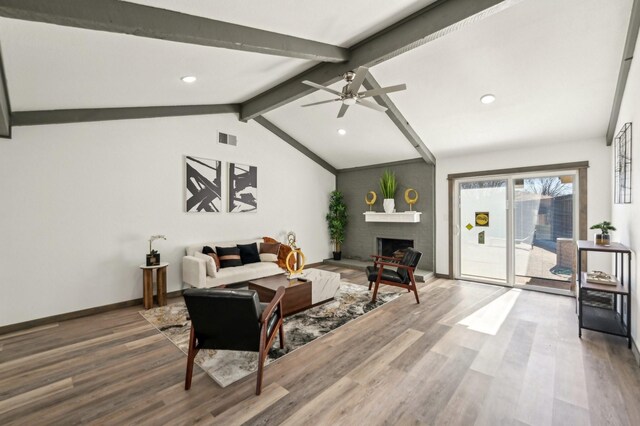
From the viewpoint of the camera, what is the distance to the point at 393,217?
21.8 ft

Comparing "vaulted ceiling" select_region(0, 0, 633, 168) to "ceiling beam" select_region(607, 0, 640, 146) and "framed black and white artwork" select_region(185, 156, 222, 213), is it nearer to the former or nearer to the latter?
"ceiling beam" select_region(607, 0, 640, 146)

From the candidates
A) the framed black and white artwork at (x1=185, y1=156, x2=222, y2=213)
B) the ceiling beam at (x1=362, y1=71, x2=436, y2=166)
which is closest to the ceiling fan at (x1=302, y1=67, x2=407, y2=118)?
the ceiling beam at (x1=362, y1=71, x2=436, y2=166)

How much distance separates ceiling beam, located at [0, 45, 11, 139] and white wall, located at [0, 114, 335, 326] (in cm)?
14

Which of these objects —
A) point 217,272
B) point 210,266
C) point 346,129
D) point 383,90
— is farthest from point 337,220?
point 383,90

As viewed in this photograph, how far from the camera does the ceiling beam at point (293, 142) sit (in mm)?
6175

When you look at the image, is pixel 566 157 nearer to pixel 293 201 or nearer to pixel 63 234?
pixel 293 201

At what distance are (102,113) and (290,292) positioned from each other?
3.60m

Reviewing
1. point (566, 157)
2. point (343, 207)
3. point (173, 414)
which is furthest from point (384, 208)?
point (173, 414)

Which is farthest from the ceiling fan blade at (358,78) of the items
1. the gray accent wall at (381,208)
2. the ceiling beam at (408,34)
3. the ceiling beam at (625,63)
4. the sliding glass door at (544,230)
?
the sliding glass door at (544,230)

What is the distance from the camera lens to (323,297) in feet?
14.1

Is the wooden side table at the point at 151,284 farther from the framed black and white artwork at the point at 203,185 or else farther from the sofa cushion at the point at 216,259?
the framed black and white artwork at the point at 203,185

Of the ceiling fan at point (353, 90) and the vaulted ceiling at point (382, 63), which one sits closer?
the vaulted ceiling at point (382, 63)

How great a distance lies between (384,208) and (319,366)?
4.70 m

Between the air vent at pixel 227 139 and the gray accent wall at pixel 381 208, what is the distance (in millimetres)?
3189
